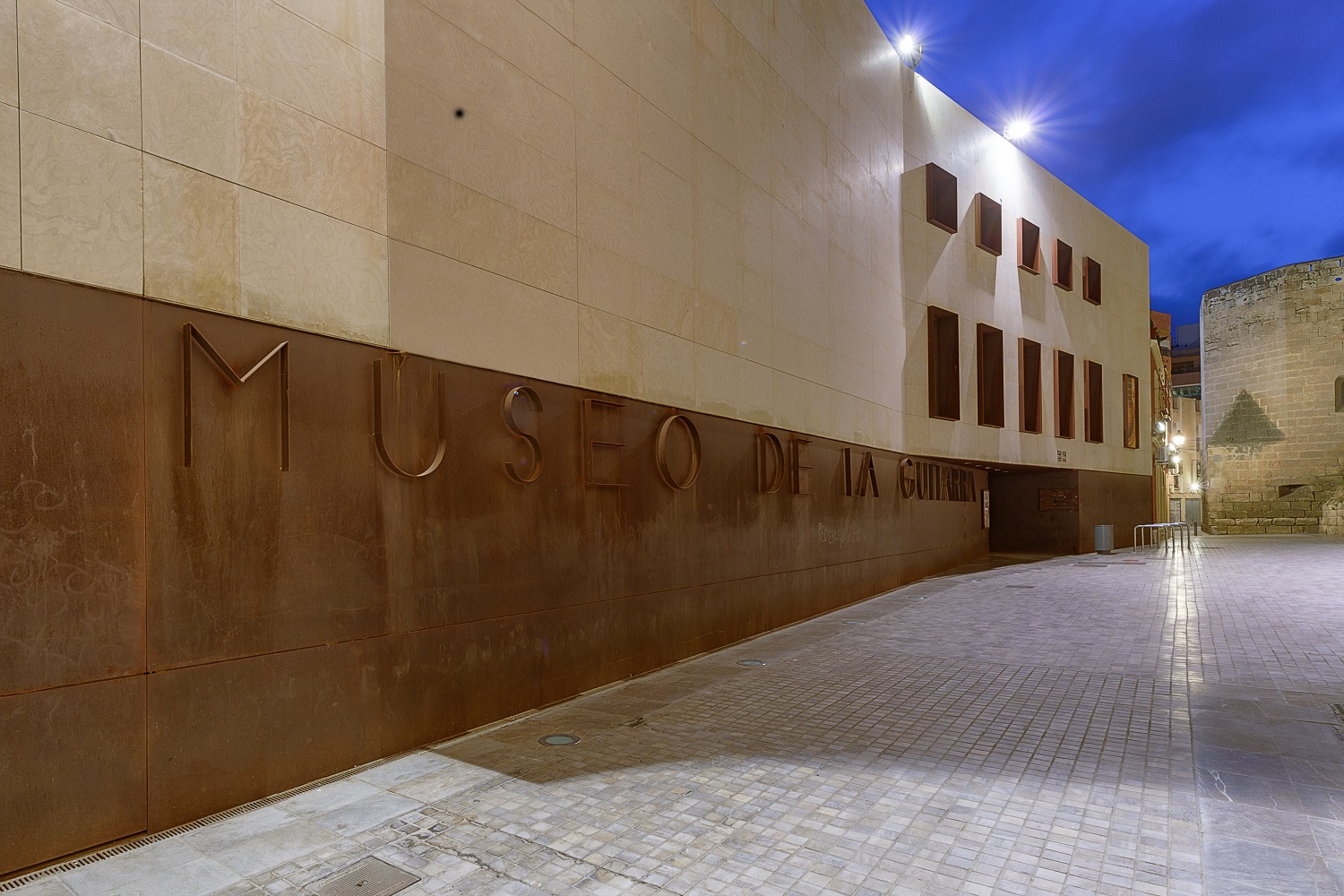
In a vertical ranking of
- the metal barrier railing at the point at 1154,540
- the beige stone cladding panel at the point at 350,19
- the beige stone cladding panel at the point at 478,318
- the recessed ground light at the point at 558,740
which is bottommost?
the metal barrier railing at the point at 1154,540

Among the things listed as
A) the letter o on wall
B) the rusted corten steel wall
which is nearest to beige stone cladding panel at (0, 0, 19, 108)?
the rusted corten steel wall

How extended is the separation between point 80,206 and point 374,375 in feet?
5.96

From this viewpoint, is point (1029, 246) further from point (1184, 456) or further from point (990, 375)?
point (1184, 456)

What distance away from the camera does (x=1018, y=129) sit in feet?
67.9

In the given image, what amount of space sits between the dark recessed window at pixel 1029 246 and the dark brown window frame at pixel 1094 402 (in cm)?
443

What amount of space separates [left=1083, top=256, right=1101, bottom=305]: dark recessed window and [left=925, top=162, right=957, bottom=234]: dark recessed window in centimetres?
882

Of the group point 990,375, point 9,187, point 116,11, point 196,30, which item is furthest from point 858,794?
point 990,375

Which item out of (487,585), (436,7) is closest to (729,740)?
(487,585)

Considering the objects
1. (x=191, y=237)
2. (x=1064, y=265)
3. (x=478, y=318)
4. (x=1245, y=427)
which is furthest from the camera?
(x=1245, y=427)

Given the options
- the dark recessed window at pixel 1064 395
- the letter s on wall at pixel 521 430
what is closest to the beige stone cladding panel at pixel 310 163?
the letter s on wall at pixel 521 430

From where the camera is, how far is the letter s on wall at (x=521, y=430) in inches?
248

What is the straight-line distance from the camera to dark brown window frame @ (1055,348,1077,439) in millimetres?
21306

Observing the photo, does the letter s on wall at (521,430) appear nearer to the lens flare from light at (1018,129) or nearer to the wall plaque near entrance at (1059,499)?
the lens flare from light at (1018,129)

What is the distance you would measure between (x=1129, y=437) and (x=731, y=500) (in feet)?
71.4
